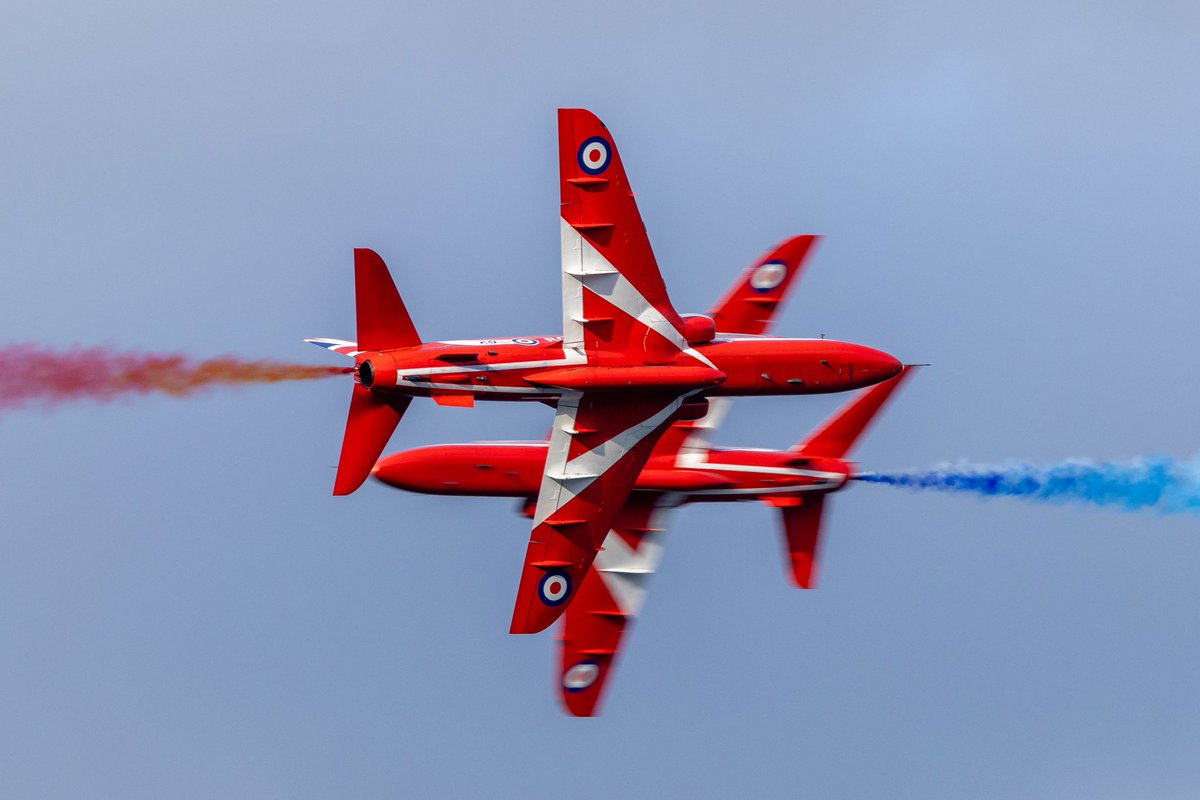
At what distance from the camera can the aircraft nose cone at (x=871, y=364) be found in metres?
51.4

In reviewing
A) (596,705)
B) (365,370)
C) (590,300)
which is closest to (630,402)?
(590,300)

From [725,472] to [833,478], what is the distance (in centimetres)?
239

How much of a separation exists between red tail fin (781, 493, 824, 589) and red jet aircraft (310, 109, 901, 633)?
532cm

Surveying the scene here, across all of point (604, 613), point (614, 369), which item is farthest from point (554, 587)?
point (604, 613)

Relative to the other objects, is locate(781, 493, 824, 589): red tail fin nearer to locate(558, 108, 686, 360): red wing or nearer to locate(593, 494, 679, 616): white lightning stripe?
locate(593, 494, 679, 616): white lightning stripe

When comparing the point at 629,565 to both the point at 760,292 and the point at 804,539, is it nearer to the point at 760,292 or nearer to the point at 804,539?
the point at 804,539

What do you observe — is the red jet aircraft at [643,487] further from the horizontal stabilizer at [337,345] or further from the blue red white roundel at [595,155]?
the blue red white roundel at [595,155]

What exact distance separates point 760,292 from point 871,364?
223 inches

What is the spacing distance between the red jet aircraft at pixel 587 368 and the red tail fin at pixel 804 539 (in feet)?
17.5

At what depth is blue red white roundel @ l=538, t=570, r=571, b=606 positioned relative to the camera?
5159 cm

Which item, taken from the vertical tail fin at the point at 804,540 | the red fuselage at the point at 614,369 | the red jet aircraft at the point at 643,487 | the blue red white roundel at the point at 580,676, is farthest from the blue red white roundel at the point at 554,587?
the vertical tail fin at the point at 804,540

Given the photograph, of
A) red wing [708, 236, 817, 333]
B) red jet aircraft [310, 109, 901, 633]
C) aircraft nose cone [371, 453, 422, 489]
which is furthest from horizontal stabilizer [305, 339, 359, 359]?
red wing [708, 236, 817, 333]

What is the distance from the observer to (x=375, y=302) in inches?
1938

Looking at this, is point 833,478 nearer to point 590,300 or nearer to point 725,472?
point 725,472
